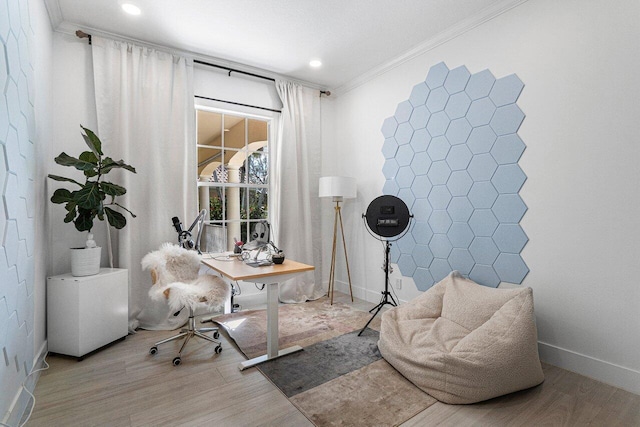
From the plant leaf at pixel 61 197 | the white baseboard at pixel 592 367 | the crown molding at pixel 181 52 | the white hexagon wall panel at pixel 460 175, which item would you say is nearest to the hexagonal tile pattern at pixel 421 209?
the white hexagon wall panel at pixel 460 175

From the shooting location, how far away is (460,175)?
9.31 ft

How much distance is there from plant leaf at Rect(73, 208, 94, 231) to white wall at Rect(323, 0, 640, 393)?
3.47 metres

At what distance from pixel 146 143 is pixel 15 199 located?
1496 millimetres

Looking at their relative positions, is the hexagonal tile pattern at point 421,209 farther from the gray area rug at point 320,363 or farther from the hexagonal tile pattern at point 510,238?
the gray area rug at point 320,363

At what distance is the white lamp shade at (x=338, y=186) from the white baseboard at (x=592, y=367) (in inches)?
88.8

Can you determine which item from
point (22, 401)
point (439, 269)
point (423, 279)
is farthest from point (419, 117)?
point (22, 401)

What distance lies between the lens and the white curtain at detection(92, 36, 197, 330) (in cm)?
288

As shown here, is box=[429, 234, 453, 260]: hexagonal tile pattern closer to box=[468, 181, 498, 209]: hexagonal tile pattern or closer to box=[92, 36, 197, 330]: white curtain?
box=[468, 181, 498, 209]: hexagonal tile pattern

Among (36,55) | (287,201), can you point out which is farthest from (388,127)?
(36,55)

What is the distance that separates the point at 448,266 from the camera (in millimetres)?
Answer: 2943

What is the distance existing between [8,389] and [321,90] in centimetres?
407

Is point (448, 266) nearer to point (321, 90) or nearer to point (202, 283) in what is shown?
point (202, 283)

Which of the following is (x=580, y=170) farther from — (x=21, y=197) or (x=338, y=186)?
(x=21, y=197)

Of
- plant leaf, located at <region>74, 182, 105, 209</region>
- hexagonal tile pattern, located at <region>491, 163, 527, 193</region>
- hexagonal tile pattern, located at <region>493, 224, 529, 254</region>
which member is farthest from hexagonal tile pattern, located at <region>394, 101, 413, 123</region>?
plant leaf, located at <region>74, 182, 105, 209</region>
